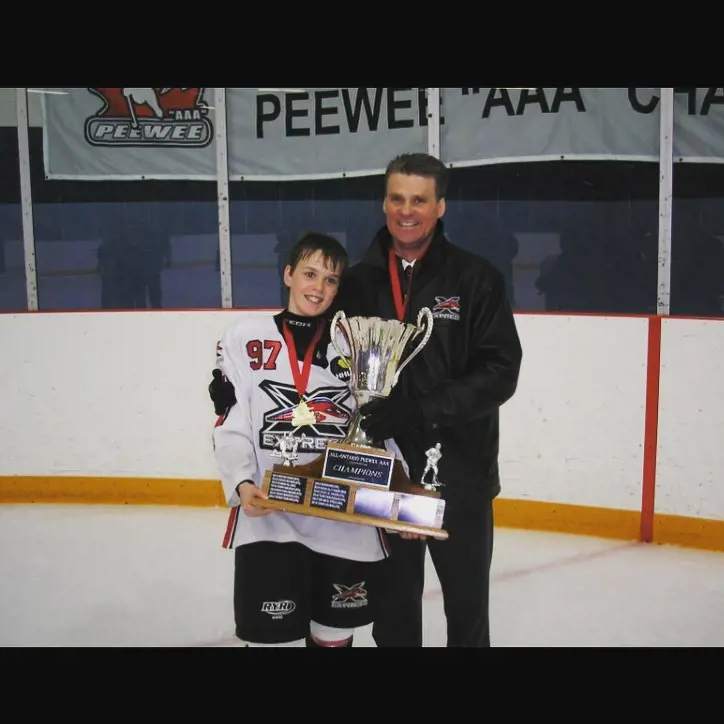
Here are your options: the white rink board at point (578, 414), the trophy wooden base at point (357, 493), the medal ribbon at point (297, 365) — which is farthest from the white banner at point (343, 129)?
the trophy wooden base at point (357, 493)

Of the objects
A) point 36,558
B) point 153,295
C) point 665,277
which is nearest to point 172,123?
point 153,295

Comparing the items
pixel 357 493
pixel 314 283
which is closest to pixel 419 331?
pixel 314 283

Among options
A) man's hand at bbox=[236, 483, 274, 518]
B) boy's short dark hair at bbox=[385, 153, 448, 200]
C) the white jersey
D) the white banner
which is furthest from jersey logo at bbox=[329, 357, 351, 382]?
the white banner

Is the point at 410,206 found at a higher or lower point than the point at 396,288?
higher

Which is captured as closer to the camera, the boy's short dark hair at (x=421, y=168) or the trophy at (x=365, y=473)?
the trophy at (x=365, y=473)

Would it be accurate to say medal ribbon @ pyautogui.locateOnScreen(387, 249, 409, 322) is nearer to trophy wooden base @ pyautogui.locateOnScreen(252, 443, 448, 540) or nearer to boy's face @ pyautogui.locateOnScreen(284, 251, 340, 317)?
boy's face @ pyautogui.locateOnScreen(284, 251, 340, 317)

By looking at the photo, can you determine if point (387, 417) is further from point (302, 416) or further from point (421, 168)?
point (421, 168)

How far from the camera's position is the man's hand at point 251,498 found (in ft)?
4.39

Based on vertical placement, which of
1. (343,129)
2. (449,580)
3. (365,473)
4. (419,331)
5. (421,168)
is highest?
(343,129)

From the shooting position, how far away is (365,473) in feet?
4.30

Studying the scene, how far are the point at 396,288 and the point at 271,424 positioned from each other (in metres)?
0.37

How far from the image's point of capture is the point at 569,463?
2.97 meters

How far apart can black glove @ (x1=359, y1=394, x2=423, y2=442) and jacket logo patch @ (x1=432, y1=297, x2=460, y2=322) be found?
209 mm

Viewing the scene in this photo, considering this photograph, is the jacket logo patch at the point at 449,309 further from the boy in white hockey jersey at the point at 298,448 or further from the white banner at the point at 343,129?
the white banner at the point at 343,129
